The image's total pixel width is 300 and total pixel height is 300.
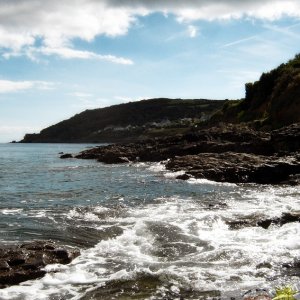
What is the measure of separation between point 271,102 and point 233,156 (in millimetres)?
32089

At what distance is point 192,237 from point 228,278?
16.6 feet

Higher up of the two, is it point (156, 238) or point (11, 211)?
point (11, 211)

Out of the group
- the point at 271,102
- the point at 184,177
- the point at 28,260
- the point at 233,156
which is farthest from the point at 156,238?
the point at 271,102

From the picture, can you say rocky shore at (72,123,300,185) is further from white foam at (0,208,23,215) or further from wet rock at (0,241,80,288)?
wet rock at (0,241,80,288)

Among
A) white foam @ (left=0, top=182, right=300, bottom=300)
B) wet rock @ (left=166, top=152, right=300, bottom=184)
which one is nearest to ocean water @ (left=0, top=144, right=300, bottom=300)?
white foam @ (left=0, top=182, right=300, bottom=300)

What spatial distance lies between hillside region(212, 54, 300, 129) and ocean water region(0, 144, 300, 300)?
3454 centimetres

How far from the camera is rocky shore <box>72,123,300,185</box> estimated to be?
3475 centimetres

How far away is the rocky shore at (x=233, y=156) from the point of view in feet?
114

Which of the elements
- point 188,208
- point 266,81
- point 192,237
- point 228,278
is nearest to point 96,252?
point 192,237

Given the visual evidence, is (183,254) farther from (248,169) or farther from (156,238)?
(248,169)

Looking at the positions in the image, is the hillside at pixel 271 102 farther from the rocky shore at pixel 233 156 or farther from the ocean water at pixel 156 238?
the ocean water at pixel 156 238

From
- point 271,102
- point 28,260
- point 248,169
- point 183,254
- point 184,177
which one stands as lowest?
point 183,254

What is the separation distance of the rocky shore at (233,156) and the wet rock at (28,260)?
22730 millimetres

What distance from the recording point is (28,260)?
13.0 metres
